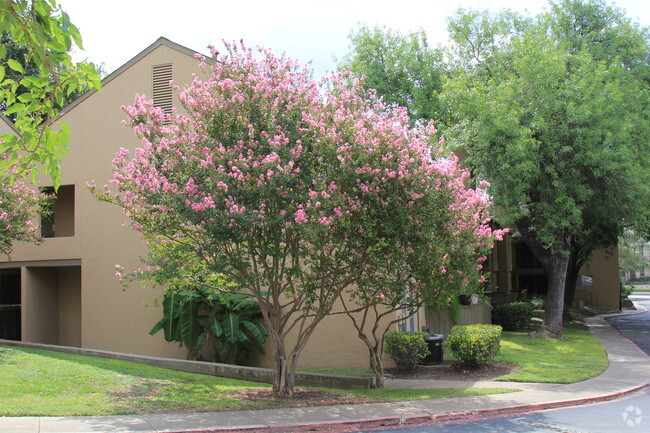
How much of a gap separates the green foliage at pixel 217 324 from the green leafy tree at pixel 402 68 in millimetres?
18254

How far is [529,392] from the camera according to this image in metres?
12.9

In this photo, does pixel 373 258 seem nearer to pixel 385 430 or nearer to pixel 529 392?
pixel 385 430

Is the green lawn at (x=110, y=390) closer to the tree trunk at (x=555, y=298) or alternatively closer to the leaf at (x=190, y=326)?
the leaf at (x=190, y=326)

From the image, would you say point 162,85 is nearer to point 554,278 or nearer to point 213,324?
point 213,324

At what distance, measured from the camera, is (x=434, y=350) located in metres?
17.2

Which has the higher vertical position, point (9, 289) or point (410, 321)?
point (9, 289)

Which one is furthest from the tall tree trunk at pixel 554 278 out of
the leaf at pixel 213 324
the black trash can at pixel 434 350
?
the leaf at pixel 213 324

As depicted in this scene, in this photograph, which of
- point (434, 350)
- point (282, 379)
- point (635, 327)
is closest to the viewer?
point (282, 379)

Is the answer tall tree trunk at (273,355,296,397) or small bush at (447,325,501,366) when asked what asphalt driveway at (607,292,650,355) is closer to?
small bush at (447,325,501,366)

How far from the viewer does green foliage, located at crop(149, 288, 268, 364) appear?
1561 centimetres

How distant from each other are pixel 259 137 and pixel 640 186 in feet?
53.7

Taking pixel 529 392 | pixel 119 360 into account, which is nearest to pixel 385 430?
pixel 529 392

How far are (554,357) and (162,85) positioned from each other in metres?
14.5

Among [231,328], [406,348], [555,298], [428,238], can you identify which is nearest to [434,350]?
[406,348]
